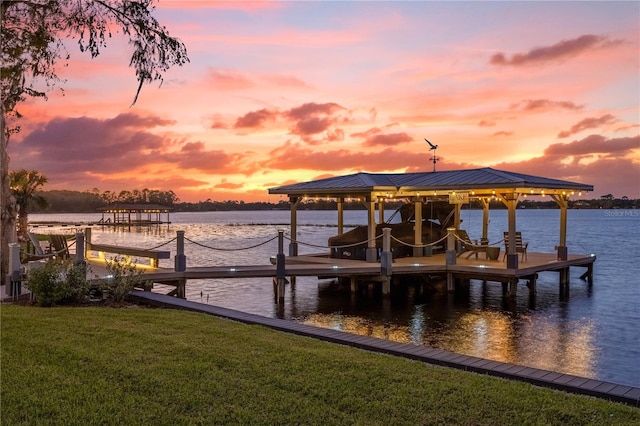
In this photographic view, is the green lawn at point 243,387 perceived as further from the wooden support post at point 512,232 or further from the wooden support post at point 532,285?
the wooden support post at point 532,285

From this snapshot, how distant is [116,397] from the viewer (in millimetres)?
5805

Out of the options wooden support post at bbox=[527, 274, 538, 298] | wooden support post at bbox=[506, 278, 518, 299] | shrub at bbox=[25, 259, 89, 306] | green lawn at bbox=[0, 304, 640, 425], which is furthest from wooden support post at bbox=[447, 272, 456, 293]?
green lawn at bbox=[0, 304, 640, 425]

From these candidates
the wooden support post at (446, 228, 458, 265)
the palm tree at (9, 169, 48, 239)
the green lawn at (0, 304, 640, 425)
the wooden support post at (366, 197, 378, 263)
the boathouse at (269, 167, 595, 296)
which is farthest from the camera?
the palm tree at (9, 169, 48, 239)

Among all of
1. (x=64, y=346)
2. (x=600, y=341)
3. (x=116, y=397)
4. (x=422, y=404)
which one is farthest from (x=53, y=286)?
(x=600, y=341)

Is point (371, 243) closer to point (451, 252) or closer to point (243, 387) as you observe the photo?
point (451, 252)

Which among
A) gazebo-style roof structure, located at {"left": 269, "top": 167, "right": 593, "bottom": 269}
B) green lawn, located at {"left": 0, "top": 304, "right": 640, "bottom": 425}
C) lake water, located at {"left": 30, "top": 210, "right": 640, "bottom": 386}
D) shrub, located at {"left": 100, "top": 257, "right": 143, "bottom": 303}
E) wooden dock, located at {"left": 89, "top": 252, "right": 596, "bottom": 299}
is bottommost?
lake water, located at {"left": 30, "top": 210, "right": 640, "bottom": 386}

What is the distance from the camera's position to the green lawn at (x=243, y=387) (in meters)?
5.39

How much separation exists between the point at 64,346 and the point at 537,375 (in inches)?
247

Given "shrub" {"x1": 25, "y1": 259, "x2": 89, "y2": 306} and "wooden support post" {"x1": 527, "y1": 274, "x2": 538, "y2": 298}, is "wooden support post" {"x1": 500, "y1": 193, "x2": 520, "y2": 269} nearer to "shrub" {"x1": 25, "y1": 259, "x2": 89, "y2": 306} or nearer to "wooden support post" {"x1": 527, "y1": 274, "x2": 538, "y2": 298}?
"wooden support post" {"x1": 527, "y1": 274, "x2": 538, "y2": 298}

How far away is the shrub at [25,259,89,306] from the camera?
37.9 ft

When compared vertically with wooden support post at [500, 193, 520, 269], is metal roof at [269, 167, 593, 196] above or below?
above

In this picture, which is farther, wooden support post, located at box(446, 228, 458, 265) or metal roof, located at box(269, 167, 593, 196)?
wooden support post, located at box(446, 228, 458, 265)

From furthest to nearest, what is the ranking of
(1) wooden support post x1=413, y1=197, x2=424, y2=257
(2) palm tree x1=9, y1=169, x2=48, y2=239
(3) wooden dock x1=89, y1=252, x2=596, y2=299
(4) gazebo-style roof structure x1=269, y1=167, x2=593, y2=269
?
(2) palm tree x1=9, y1=169, x2=48, y2=239 → (1) wooden support post x1=413, y1=197, x2=424, y2=257 → (4) gazebo-style roof structure x1=269, y1=167, x2=593, y2=269 → (3) wooden dock x1=89, y1=252, x2=596, y2=299

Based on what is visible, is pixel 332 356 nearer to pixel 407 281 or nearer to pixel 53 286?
pixel 53 286
